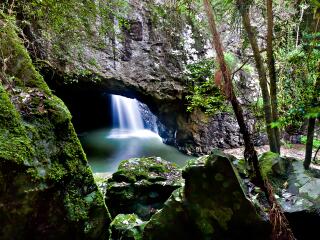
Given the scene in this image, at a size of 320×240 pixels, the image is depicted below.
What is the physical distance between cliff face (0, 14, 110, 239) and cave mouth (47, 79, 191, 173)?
7.85m

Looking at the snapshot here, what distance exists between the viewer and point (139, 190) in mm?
5238

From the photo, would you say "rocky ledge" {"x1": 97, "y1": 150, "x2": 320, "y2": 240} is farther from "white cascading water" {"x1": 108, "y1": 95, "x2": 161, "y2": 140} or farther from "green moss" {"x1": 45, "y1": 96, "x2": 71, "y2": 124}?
"white cascading water" {"x1": 108, "y1": 95, "x2": 161, "y2": 140}

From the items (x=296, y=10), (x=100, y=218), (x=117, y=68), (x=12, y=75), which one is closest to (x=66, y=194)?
(x=100, y=218)

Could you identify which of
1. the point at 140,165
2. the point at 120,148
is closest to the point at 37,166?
the point at 140,165

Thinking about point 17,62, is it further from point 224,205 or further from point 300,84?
point 300,84

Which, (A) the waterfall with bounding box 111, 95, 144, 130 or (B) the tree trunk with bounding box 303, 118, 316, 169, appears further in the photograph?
(A) the waterfall with bounding box 111, 95, 144, 130

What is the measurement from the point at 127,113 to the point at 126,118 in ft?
1.11

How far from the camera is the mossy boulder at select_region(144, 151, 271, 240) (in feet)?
10.0

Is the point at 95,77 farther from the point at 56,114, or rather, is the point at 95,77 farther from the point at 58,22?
the point at 56,114

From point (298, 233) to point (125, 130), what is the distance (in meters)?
14.7

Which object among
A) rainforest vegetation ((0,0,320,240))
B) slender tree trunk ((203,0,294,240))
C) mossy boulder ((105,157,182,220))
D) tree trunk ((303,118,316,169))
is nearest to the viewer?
rainforest vegetation ((0,0,320,240))

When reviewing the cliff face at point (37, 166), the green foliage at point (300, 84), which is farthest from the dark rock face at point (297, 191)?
the cliff face at point (37, 166)

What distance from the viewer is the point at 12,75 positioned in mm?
2959

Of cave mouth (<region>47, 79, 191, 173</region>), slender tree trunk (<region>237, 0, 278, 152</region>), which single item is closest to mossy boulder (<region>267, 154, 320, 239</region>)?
slender tree trunk (<region>237, 0, 278, 152</region>)
